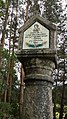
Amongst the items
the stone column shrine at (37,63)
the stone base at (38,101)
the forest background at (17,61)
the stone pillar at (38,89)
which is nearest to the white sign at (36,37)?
the stone column shrine at (37,63)

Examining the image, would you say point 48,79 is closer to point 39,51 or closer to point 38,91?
point 38,91

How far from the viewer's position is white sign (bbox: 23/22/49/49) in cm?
197

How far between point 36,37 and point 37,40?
3 centimetres

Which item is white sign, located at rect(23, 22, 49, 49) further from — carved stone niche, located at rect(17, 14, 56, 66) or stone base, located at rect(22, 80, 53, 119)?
stone base, located at rect(22, 80, 53, 119)

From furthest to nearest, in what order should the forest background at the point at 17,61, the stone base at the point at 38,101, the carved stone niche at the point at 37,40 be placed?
the forest background at the point at 17,61 → the carved stone niche at the point at 37,40 → the stone base at the point at 38,101

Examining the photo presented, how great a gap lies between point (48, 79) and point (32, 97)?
0.21 m

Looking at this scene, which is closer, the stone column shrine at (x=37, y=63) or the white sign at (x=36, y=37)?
the stone column shrine at (x=37, y=63)

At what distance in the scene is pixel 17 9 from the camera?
1374 centimetres

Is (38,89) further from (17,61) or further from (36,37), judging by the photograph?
(17,61)

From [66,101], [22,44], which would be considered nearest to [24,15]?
[66,101]

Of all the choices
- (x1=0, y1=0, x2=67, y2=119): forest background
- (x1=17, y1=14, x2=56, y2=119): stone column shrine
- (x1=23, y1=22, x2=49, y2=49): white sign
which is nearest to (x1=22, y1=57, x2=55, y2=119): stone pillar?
(x1=17, y1=14, x2=56, y2=119): stone column shrine

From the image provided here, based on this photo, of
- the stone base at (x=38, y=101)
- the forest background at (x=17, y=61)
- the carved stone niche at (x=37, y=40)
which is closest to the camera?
the stone base at (x=38, y=101)

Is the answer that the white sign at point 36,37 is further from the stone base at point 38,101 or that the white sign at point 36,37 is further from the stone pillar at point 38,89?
the stone base at point 38,101

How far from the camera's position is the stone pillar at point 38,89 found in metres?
1.83
